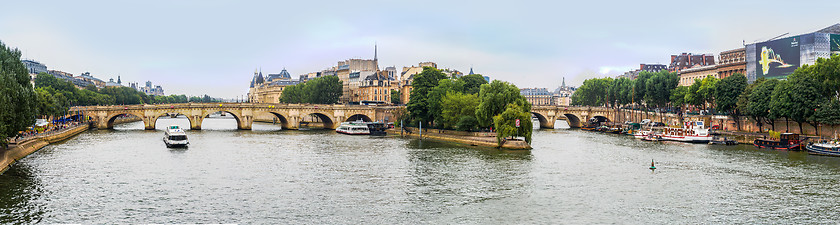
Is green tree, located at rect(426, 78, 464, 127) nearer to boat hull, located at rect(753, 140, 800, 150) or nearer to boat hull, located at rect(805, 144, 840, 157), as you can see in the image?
boat hull, located at rect(753, 140, 800, 150)

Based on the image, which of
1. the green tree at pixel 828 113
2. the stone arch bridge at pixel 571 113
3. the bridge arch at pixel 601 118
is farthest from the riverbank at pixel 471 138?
the bridge arch at pixel 601 118

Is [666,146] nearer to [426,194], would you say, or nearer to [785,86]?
[785,86]

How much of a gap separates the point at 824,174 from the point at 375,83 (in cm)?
13573

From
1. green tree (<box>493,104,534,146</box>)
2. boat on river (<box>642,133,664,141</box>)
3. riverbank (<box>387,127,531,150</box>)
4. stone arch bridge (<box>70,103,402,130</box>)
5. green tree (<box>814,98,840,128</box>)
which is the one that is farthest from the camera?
stone arch bridge (<box>70,103,402,130</box>)

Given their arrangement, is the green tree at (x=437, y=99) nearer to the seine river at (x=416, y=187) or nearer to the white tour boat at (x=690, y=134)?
the seine river at (x=416, y=187)

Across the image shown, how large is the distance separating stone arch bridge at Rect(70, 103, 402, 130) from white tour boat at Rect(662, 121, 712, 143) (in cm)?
4996

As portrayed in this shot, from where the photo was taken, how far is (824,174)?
50031 mm

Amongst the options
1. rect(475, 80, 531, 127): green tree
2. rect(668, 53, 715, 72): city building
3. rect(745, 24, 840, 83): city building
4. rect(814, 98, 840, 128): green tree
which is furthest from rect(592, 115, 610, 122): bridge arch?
rect(475, 80, 531, 127): green tree

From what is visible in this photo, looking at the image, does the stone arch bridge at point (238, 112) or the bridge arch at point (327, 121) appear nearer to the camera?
the stone arch bridge at point (238, 112)

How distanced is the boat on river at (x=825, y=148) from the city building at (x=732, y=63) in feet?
208

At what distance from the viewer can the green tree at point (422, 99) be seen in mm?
98062

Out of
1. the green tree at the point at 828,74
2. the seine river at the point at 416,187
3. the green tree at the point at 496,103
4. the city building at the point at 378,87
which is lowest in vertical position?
the seine river at the point at 416,187

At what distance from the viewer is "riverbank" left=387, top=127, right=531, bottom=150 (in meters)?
70.5

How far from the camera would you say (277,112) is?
116 meters
